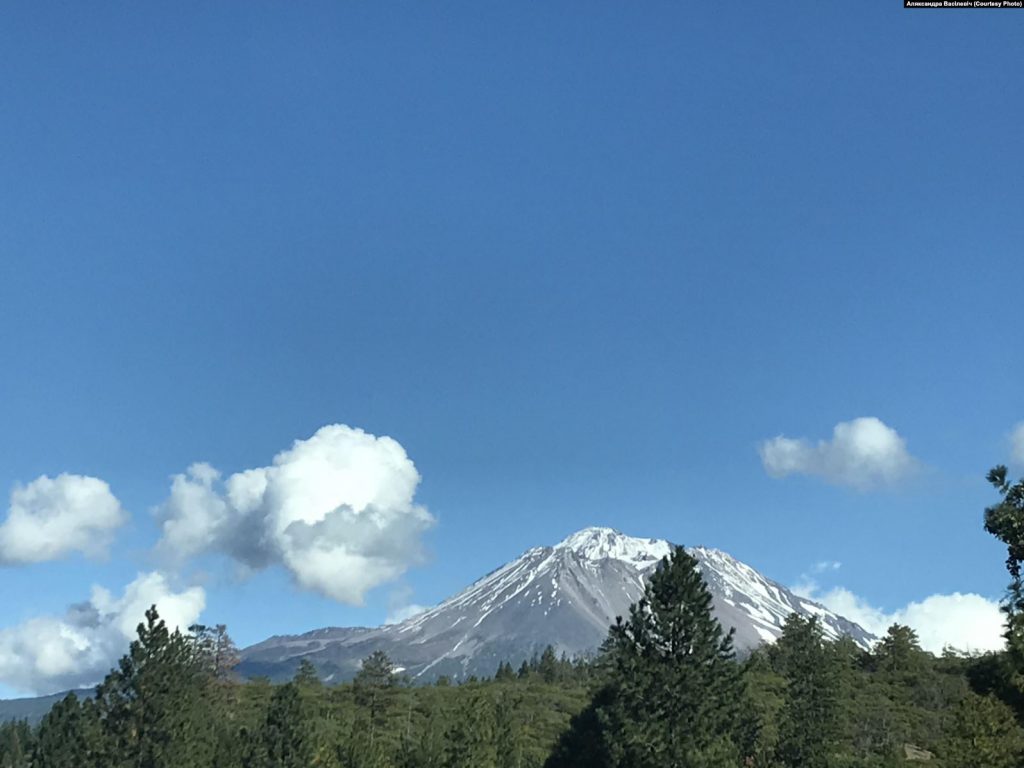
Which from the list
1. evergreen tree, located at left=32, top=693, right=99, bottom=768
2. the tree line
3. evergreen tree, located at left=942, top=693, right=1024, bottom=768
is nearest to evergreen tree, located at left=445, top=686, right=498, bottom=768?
the tree line

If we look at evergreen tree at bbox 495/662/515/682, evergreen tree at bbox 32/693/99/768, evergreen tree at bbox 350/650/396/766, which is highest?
evergreen tree at bbox 495/662/515/682

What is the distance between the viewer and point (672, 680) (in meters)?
42.4

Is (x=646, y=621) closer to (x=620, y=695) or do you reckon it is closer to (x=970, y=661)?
(x=620, y=695)

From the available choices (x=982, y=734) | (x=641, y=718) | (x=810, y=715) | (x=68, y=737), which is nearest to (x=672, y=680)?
(x=641, y=718)

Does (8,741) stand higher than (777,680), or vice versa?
(777,680)

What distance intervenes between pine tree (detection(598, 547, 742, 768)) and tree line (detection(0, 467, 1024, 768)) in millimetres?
63

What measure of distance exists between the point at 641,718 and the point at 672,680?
84.2 inches

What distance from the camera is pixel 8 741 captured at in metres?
156

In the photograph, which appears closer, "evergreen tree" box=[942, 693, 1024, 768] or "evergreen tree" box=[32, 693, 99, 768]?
"evergreen tree" box=[942, 693, 1024, 768]

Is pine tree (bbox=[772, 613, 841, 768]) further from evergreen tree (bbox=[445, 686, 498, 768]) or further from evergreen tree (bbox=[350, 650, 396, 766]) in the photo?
evergreen tree (bbox=[350, 650, 396, 766])

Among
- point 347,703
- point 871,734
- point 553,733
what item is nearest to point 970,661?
point 871,734

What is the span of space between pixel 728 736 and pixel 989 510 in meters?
30.4

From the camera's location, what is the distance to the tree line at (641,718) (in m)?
39.8

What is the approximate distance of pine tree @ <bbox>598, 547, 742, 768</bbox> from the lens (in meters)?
41.4
